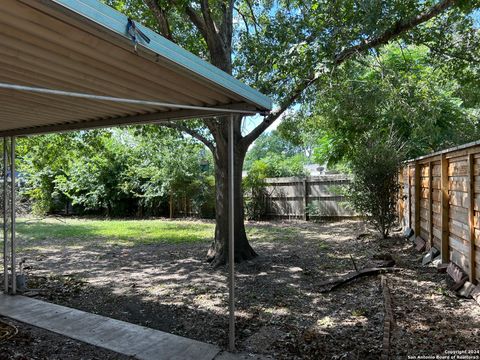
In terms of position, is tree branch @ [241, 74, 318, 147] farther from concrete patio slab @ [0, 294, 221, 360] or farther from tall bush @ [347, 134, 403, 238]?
concrete patio slab @ [0, 294, 221, 360]

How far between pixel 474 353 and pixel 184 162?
1243 centimetres

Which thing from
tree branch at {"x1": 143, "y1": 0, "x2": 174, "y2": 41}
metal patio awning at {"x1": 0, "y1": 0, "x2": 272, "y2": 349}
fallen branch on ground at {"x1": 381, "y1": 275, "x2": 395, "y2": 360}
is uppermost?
tree branch at {"x1": 143, "y1": 0, "x2": 174, "y2": 41}

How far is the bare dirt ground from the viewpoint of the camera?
3.61 m

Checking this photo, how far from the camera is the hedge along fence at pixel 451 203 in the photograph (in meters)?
4.48

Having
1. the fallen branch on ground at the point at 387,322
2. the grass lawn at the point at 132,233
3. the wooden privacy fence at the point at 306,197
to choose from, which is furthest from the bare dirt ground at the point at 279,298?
the wooden privacy fence at the point at 306,197

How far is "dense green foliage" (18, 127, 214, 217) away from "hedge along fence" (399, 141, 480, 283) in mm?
7654

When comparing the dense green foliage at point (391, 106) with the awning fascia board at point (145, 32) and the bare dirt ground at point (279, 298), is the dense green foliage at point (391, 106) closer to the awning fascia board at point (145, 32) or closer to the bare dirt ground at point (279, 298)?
the bare dirt ground at point (279, 298)

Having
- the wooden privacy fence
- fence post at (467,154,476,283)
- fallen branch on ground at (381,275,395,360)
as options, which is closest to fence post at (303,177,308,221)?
the wooden privacy fence

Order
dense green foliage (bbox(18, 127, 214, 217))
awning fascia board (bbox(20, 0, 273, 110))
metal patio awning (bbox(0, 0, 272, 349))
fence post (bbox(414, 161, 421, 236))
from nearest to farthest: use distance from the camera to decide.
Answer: awning fascia board (bbox(20, 0, 273, 110)), metal patio awning (bbox(0, 0, 272, 349)), fence post (bbox(414, 161, 421, 236)), dense green foliage (bbox(18, 127, 214, 217))

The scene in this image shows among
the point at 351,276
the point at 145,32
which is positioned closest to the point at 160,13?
the point at 145,32

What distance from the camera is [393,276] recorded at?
5727 millimetres

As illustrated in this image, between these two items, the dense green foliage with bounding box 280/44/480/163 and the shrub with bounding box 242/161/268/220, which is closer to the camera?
the dense green foliage with bounding box 280/44/480/163

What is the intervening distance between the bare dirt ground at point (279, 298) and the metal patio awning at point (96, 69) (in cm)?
215

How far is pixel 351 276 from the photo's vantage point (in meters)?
5.57
